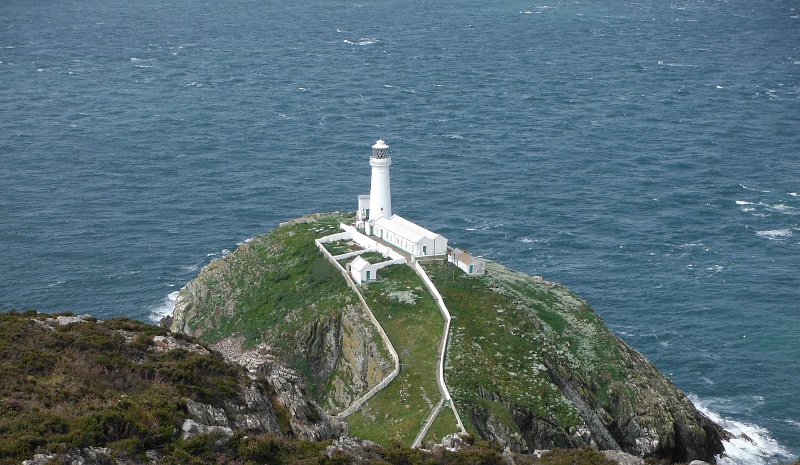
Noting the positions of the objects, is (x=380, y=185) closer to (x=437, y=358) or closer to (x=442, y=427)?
(x=437, y=358)

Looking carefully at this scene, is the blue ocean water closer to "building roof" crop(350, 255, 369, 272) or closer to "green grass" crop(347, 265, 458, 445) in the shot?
"green grass" crop(347, 265, 458, 445)

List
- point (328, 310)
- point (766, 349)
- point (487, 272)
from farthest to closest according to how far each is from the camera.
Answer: point (766, 349) < point (487, 272) < point (328, 310)

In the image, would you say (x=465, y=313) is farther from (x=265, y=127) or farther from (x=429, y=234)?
(x=265, y=127)

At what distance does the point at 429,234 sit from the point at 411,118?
92116mm

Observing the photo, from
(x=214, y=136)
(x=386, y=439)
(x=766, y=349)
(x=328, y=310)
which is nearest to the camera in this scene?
(x=386, y=439)

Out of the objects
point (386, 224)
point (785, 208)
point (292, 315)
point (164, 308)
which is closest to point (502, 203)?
point (785, 208)

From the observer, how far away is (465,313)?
91312mm

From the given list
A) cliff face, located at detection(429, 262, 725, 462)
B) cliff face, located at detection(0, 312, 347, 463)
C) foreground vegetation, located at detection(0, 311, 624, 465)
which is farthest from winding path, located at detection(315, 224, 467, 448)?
cliff face, located at detection(0, 312, 347, 463)

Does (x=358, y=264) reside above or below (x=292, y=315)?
A: above

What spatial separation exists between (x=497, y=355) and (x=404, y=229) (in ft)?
71.1

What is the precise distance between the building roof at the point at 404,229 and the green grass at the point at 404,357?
3533mm

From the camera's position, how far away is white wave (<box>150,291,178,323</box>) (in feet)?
378

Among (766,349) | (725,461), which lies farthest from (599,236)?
(725,461)

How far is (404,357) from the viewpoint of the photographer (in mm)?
85688
